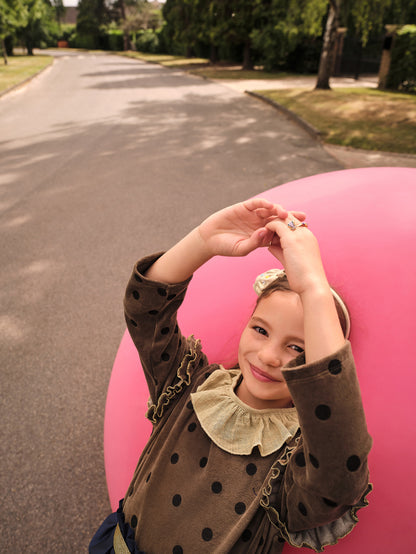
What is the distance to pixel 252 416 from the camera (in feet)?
4.29

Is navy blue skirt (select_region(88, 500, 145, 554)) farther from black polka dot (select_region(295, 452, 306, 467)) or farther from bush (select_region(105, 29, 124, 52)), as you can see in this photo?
bush (select_region(105, 29, 124, 52))

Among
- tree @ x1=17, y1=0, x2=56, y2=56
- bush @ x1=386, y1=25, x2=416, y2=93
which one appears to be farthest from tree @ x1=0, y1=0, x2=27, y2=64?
bush @ x1=386, y1=25, x2=416, y2=93

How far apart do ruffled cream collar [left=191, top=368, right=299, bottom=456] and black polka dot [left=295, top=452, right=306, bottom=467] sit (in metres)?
0.14

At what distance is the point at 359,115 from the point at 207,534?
10.3 meters

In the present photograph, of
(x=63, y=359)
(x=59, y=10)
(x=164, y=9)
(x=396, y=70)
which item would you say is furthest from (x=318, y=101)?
(x=59, y=10)

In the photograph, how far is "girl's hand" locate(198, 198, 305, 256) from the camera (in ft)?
3.89

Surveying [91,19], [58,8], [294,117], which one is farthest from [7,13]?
[58,8]

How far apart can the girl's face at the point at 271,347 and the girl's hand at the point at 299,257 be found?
0.15 metres

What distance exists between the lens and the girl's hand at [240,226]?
1.18 m

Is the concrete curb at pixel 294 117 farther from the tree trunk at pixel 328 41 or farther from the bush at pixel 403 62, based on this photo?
the bush at pixel 403 62

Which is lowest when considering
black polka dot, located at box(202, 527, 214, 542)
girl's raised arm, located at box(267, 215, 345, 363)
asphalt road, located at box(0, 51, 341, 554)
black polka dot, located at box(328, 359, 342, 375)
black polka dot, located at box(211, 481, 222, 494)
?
asphalt road, located at box(0, 51, 341, 554)

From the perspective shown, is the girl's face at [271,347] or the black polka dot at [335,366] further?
the girl's face at [271,347]

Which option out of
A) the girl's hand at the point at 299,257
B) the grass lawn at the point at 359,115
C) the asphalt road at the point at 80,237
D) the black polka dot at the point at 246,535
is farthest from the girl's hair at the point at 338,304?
the grass lawn at the point at 359,115

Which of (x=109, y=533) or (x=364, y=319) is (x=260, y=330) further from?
(x=109, y=533)
